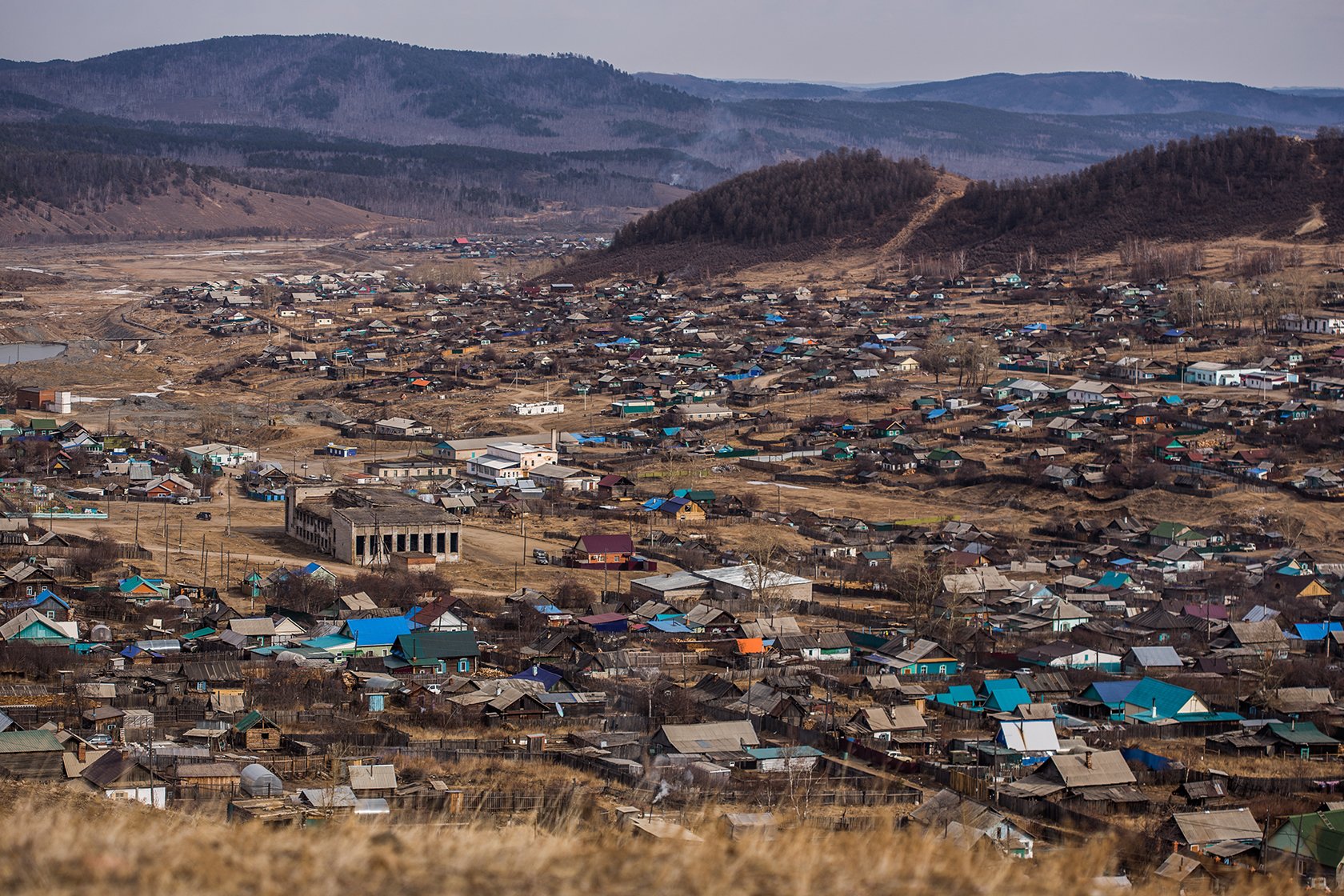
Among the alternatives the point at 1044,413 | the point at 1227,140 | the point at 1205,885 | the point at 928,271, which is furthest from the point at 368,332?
the point at 1205,885

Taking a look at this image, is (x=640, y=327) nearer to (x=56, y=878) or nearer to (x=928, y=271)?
(x=928, y=271)

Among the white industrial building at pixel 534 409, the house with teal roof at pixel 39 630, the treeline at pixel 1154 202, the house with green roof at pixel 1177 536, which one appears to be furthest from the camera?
the treeline at pixel 1154 202

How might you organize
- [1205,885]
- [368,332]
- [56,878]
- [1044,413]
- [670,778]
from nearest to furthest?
[56,878]
[1205,885]
[670,778]
[1044,413]
[368,332]

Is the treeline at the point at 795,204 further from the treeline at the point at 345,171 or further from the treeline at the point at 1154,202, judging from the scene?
the treeline at the point at 345,171

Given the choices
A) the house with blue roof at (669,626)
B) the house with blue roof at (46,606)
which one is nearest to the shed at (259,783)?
the house with blue roof at (46,606)

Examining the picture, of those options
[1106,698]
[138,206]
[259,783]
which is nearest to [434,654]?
[259,783]

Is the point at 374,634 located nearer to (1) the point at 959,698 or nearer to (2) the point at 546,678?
(2) the point at 546,678

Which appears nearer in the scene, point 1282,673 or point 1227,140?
point 1282,673

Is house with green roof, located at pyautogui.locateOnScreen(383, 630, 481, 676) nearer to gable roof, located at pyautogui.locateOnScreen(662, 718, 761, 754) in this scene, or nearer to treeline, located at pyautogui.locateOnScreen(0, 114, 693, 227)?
gable roof, located at pyautogui.locateOnScreen(662, 718, 761, 754)
